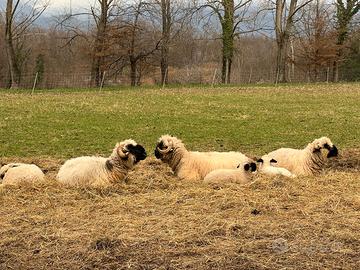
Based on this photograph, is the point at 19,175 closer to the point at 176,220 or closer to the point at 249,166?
the point at 176,220

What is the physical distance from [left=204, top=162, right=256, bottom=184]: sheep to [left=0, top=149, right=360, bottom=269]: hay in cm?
32

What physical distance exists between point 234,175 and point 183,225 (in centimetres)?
271

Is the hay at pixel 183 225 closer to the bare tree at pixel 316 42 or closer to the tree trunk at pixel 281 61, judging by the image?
the tree trunk at pixel 281 61

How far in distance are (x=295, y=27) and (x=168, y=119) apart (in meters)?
43.0

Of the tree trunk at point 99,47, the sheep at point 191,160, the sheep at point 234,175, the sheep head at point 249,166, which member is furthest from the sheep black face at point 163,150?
the tree trunk at point 99,47

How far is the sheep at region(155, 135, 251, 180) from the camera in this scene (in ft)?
32.8

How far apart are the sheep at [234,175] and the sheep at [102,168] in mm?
1432

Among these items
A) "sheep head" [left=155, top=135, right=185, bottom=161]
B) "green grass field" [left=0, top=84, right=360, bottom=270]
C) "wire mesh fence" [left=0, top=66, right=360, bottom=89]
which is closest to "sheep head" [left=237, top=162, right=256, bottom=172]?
"green grass field" [left=0, top=84, right=360, bottom=270]

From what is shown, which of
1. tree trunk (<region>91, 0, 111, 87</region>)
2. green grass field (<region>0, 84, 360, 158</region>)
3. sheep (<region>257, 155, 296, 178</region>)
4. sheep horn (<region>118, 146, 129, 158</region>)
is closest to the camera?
sheep horn (<region>118, 146, 129, 158</region>)

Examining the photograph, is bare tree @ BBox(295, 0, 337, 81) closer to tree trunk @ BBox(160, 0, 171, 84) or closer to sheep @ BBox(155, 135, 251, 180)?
tree trunk @ BBox(160, 0, 171, 84)

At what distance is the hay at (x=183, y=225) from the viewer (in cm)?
549

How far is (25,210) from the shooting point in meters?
7.36

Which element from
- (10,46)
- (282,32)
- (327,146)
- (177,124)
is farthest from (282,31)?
(327,146)

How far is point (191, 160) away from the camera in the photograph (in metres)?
10.2
